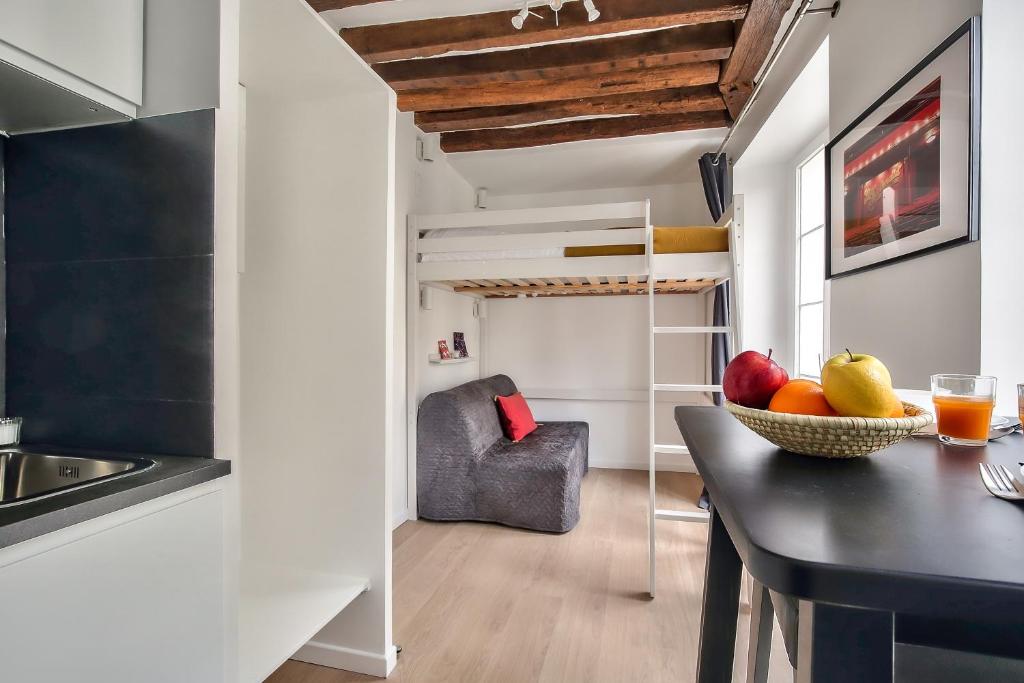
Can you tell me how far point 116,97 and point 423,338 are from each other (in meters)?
→ 2.27

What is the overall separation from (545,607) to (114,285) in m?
1.89

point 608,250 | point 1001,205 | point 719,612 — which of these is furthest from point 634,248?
point 719,612

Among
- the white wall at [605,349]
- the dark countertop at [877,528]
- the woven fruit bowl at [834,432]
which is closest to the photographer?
the dark countertop at [877,528]

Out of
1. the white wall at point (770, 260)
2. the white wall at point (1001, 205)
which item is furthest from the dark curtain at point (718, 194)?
the white wall at point (1001, 205)

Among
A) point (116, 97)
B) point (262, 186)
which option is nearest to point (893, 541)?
point (116, 97)

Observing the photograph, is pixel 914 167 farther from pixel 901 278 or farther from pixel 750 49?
pixel 750 49

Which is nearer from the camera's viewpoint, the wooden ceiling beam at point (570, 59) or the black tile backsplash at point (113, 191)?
the black tile backsplash at point (113, 191)

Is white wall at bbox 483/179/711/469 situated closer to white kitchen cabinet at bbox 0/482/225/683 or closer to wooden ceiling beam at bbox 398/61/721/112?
wooden ceiling beam at bbox 398/61/721/112

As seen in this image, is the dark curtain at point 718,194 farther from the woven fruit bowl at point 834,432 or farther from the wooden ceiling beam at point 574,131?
the woven fruit bowl at point 834,432

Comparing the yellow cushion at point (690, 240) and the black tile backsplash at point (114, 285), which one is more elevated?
the yellow cushion at point (690, 240)

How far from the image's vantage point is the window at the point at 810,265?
Result: 294 cm

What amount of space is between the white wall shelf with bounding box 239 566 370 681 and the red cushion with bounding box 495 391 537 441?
6.07ft

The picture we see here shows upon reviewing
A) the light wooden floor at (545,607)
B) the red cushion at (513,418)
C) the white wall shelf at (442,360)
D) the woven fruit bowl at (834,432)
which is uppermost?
the woven fruit bowl at (834,432)

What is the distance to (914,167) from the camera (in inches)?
59.1
